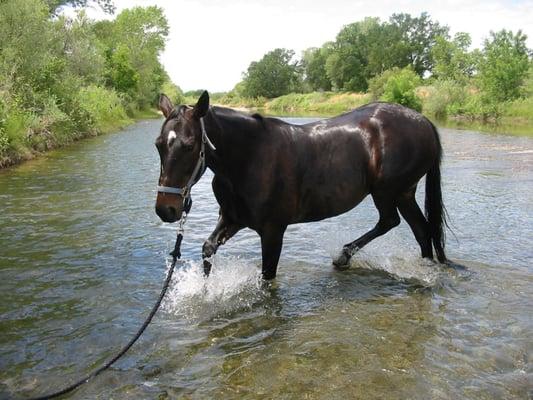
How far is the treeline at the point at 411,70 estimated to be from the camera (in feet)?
145

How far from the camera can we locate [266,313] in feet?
15.5

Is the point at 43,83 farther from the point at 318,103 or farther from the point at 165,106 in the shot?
the point at 318,103

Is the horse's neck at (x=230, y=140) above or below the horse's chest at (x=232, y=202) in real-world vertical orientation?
above

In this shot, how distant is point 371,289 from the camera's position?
541 centimetres

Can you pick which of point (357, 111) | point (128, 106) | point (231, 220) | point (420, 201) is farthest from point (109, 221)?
point (128, 106)

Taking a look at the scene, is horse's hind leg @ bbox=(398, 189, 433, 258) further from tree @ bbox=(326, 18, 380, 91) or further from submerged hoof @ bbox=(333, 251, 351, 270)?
tree @ bbox=(326, 18, 380, 91)

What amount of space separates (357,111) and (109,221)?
4.59 meters

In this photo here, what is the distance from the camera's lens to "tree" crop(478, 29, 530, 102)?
144ft

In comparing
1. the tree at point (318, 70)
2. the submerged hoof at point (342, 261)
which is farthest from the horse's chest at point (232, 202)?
the tree at point (318, 70)

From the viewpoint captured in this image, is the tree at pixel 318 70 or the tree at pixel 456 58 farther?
the tree at pixel 318 70

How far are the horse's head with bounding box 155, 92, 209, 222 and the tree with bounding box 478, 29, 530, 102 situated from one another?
45.8m

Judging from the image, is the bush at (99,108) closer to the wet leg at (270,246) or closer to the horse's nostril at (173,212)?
the wet leg at (270,246)

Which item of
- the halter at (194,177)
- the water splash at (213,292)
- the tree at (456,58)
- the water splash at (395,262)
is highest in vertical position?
the tree at (456,58)

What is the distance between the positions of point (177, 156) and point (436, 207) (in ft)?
11.6
